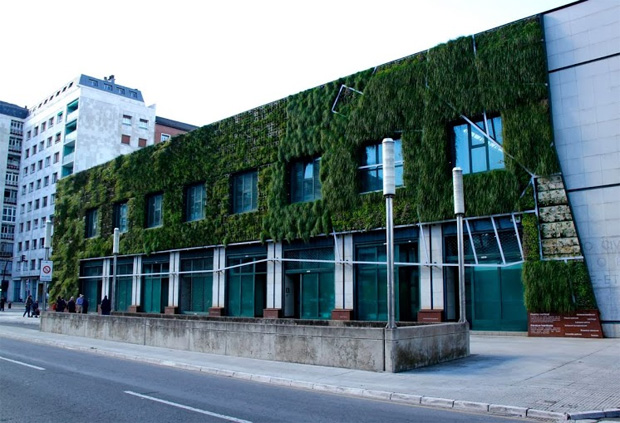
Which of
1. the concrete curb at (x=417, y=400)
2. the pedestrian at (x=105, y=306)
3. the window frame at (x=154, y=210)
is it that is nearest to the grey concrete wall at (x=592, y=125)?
the concrete curb at (x=417, y=400)

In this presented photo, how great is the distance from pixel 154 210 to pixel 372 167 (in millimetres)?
17867

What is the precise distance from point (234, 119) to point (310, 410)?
80.9 feet

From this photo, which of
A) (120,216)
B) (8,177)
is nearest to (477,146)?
(120,216)

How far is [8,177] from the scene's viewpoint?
85188 mm

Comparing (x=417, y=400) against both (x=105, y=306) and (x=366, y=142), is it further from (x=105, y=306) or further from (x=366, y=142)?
(x=105, y=306)

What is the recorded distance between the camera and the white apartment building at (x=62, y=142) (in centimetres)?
7200

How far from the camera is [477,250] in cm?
2119

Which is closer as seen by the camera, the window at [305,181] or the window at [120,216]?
the window at [305,181]

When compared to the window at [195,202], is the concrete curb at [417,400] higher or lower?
lower

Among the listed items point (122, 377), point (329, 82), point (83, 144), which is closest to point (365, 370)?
point (122, 377)

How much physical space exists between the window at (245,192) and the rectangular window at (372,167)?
7012mm

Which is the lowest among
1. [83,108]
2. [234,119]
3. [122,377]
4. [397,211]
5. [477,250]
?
[122,377]

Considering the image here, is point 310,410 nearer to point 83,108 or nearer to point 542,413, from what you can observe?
point 542,413

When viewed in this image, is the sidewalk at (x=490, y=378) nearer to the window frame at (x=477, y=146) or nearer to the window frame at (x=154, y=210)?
the window frame at (x=477, y=146)
